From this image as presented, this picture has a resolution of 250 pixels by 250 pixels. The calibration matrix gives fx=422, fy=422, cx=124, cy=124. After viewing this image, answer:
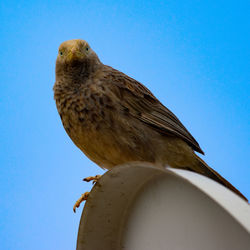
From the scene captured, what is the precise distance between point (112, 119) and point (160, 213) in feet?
2.99

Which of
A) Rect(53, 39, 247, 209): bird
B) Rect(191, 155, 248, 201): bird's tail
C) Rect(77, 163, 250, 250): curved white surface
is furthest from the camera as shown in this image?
Rect(191, 155, 248, 201): bird's tail

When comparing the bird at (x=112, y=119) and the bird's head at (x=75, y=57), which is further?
the bird's head at (x=75, y=57)

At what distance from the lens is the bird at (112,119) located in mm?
2275

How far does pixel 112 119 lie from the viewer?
2289 mm

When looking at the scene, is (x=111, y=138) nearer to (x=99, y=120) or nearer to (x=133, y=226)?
(x=99, y=120)

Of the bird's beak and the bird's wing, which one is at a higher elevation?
the bird's beak

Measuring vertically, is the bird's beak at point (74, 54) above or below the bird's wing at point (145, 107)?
above

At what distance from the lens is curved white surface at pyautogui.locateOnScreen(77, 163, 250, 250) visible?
1134mm

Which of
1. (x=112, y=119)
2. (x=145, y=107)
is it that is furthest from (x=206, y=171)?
(x=112, y=119)

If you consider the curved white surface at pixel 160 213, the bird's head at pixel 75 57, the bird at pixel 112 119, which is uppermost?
the bird's head at pixel 75 57

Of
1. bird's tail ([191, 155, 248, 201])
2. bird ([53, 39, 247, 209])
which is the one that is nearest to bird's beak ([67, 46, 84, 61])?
bird ([53, 39, 247, 209])

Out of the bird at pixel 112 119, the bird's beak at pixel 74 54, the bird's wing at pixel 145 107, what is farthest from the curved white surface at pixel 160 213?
the bird's beak at pixel 74 54

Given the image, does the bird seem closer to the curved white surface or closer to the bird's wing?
the bird's wing

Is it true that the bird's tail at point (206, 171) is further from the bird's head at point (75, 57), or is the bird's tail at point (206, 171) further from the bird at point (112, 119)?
the bird's head at point (75, 57)
